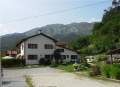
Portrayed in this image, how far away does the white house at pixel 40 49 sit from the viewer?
239ft

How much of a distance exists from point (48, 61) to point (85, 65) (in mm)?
22209

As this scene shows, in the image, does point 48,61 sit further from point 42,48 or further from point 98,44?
point 98,44

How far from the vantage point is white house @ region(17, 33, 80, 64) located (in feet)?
Answer: 239

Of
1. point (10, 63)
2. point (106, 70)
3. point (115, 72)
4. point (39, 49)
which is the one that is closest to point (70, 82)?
point (115, 72)

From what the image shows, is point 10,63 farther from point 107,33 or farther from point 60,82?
point 107,33

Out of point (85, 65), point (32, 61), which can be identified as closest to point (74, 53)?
point (32, 61)

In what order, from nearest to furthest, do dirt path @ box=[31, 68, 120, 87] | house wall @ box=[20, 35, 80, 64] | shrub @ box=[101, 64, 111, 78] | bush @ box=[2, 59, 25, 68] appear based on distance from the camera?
dirt path @ box=[31, 68, 120, 87]
shrub @ box=[101, 64, 111, 78]
bush @ box=[2, 59, 25, 68]
house wall @ box=[20, 35, 80, 64]

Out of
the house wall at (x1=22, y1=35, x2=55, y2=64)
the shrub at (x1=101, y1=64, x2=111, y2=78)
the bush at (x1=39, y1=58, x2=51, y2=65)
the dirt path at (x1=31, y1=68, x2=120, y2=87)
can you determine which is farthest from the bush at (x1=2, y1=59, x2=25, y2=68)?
the shrub at (x1=101, y1=64, x2=111, y2=78)

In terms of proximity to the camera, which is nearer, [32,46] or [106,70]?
[106,70]

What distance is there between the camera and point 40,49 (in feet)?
245

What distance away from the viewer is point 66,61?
74625 mm

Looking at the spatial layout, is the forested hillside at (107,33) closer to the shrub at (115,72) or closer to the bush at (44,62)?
the bush at (44,62)

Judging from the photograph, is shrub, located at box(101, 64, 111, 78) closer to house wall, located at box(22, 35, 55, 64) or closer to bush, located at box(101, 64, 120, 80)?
bush, located at box(101, 64, 120, 80)

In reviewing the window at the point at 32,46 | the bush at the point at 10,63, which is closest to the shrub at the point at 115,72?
the bush at the point at 10,63
